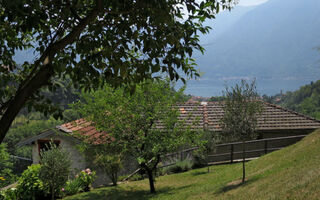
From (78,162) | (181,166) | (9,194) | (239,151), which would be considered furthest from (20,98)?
(239,151)

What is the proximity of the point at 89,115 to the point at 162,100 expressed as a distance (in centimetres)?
381

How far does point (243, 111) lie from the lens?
1312 centimetres

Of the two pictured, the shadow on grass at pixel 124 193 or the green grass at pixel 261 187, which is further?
the shadow on grass at pixel 124 193

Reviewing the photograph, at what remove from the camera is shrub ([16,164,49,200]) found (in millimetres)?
15374

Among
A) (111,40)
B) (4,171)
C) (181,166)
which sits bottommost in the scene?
(4,171)

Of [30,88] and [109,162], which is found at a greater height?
[30,88]

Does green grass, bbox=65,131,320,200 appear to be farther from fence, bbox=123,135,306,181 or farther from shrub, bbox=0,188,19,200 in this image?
fence, bbox=123,135,306,181

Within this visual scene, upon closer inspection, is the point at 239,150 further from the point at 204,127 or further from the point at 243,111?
the point at 243,111

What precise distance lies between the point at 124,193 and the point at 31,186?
4.66 metres

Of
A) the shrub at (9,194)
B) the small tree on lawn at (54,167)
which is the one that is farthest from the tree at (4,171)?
the small tree on lawn at (54,167)

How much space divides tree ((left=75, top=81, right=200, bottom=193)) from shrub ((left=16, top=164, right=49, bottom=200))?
4.09m

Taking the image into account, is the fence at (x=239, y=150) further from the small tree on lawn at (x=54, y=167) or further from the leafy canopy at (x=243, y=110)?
the small tree on lawn at (x=54, y=167)

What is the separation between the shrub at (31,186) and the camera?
15374 mm

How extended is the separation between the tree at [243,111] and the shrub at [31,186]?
377 inches
